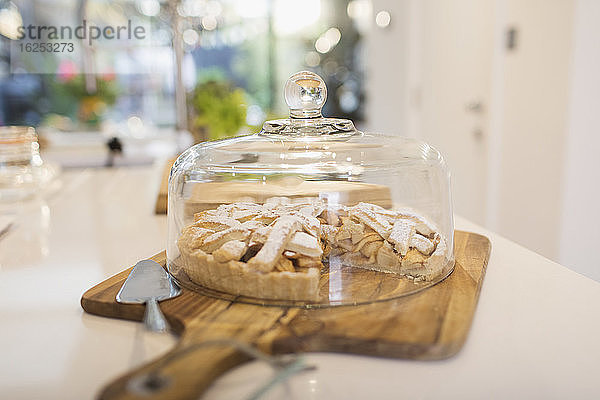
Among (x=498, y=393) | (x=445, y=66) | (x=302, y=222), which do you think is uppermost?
(x=445, y=66)

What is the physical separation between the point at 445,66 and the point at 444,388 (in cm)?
330

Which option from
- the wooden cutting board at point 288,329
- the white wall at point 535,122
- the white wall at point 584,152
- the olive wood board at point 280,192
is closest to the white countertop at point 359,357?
the wooden cutting board at point 288,329

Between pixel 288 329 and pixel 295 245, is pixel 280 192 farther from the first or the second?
pixel 288 329

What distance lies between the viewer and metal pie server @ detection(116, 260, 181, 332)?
1.88 ft

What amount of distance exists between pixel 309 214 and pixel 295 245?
9 centimetres

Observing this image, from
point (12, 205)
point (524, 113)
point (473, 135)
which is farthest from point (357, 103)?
point (12, 205)

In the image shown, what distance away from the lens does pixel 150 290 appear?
2.12 feet

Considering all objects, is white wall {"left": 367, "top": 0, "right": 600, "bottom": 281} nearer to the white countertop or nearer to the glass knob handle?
the white countertop

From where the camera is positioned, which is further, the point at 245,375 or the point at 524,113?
the point at 524,113

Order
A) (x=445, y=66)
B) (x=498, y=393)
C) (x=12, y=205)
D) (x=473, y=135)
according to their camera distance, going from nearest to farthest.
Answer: (x=498, y=393)
(x=12, y=205)
(x=473, y=135)
(x=445, y=66)

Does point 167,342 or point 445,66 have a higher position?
point 445,66

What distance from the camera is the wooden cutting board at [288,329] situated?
43 centimetres

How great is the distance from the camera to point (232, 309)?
1.91 feet

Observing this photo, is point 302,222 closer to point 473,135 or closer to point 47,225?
point 47,225
